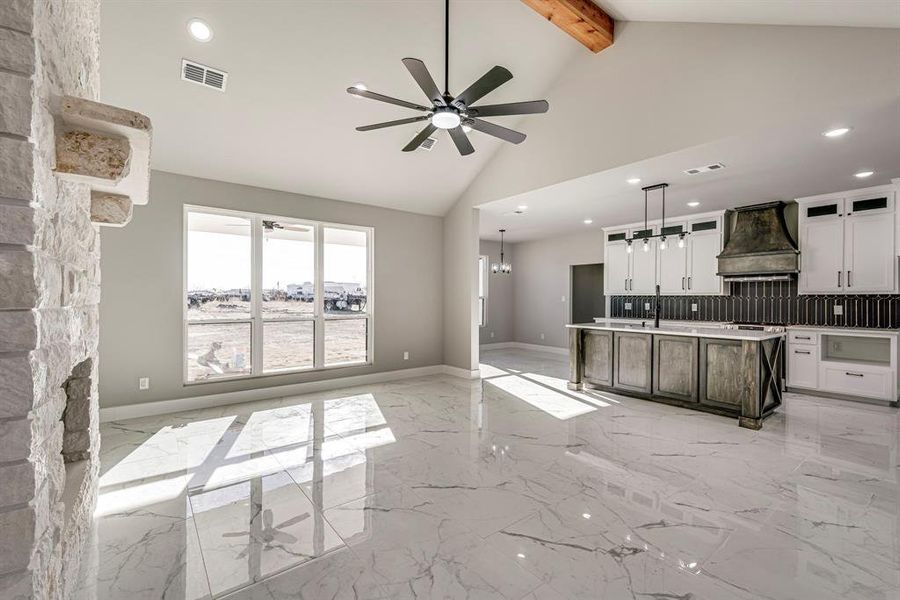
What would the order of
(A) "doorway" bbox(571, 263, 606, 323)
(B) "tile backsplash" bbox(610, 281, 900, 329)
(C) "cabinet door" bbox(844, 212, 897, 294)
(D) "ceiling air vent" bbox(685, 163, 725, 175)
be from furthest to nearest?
(A) "doorway" bbox(571, 263, 606, 323), (B) "tile backsplash" bbox(610, 281, 900, 329), (C) "cabinet door" bbox(844, 212, 897, 294), (D) "ceiling air vent" bbox(685, 163, 725, 175)

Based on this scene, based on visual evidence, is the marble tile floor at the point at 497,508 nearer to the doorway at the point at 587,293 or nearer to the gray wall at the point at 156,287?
the gray wall at the point at 156,287

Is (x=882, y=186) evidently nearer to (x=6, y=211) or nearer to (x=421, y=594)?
(x=421, y=594)

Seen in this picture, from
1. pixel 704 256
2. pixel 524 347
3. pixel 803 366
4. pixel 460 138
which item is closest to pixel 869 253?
pixel 803 366

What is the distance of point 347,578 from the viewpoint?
1914 mm

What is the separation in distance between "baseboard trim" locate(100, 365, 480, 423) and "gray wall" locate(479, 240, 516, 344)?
11.3 feet

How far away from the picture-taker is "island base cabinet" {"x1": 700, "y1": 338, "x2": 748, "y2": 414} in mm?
4258

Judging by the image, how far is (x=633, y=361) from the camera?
517cm

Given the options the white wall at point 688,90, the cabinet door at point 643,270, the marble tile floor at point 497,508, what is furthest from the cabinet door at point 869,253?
the white wall at point 688,90

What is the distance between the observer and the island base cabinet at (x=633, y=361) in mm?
5023

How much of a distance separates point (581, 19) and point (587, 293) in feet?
20.9

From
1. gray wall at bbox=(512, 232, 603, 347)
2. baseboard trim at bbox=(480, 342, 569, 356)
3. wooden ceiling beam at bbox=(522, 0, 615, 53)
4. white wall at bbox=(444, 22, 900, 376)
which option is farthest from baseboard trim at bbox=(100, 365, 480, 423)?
wooden ceiling beam at bbox=(522, 0, 615, 53)

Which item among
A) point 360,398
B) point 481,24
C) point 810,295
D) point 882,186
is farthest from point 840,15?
point 360,398

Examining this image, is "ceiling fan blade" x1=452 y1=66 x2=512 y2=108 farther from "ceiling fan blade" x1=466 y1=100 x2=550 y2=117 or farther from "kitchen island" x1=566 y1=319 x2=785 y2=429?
"kitchen island" x1=566 y1=319 x2=785 y2=429

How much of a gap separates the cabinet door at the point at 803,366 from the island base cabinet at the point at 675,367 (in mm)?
2246
